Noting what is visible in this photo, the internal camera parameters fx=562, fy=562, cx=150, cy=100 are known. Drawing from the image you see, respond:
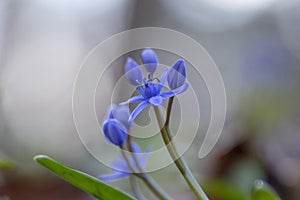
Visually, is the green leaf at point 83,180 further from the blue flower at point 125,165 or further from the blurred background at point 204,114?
the blurred background at point 204,114

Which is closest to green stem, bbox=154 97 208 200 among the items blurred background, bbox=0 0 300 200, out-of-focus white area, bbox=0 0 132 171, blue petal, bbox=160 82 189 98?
blue petal, bbox=160 82 189 98

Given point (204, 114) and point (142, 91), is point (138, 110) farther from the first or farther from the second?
point (204, 114)

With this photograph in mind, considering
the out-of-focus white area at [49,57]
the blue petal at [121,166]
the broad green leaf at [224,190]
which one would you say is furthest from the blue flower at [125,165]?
the out-of-focus white area at [49,57]

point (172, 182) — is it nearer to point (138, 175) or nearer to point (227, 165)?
point (227, 165)

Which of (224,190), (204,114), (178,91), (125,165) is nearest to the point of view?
(178,91)

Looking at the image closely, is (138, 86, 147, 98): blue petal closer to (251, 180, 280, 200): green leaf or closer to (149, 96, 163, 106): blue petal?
(149, 96, 163, 106): blue petal

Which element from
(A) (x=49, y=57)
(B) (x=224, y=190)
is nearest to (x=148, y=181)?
(B) (x=224, y=190)

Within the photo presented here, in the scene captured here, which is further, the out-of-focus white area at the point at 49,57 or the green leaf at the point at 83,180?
the out-of-focus white area at the point at 49,57
